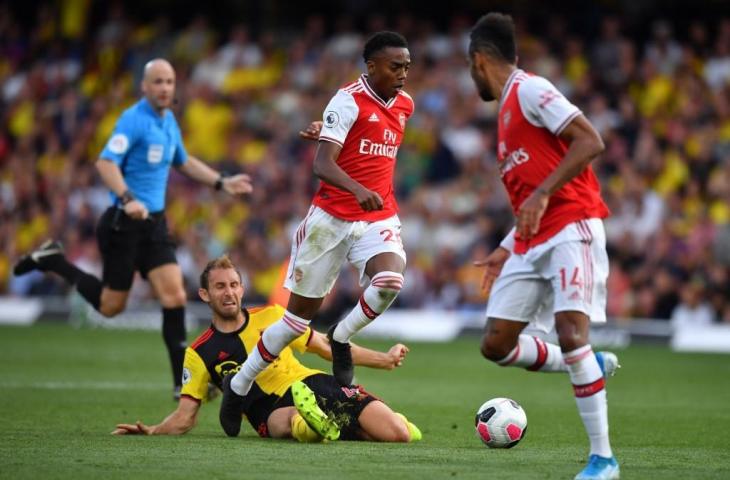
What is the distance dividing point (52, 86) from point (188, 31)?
296cm

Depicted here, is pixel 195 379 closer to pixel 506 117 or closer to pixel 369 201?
pixel 369 201

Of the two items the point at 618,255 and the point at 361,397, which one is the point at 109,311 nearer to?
the point at 361,397

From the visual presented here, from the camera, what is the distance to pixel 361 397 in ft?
28.4

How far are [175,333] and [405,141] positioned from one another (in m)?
11.3

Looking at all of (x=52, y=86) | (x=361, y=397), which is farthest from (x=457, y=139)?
(x=361, y=397)

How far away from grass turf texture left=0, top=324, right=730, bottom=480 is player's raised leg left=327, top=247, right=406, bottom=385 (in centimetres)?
66

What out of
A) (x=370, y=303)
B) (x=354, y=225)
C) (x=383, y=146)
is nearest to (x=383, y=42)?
(x=383, y=146)

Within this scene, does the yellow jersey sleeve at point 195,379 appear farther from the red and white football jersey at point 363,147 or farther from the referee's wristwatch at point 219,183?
the referee's wristwatch at point 219,183

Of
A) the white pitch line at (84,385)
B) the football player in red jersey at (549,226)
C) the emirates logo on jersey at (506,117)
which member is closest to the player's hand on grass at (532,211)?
the football player in red jersey at (549,226)

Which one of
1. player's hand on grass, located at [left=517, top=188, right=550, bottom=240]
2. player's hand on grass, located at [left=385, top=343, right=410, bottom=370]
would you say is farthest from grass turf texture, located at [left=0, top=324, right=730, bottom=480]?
player's hand on grass, located at [left=517, top=188, right=550, bottom=240]

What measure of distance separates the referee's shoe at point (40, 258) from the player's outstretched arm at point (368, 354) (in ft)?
14.8

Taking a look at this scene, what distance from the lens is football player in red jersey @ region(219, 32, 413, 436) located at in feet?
28.7

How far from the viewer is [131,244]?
37.8ft

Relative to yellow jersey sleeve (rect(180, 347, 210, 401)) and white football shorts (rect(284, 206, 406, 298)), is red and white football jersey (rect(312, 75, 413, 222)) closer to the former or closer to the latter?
white football shorts (rect(284, 206, 406, 298))
